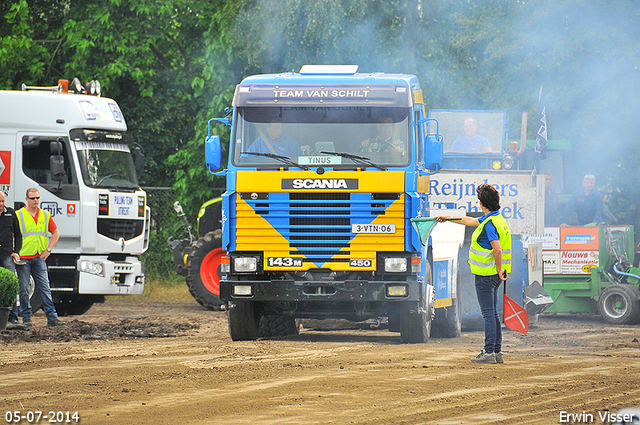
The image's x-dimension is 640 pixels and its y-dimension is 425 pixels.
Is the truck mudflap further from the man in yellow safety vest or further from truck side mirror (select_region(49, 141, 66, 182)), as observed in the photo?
truck side mirror (select_region(49, 141, 66, 182))

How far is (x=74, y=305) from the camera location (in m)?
17.1

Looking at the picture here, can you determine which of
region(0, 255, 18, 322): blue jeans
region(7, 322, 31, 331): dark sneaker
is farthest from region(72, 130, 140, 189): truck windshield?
region(7, 322, 31, 331): dark sneaker

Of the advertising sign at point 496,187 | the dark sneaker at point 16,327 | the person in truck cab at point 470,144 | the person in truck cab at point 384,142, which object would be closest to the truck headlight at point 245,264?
the person in truck cab at point 384,142

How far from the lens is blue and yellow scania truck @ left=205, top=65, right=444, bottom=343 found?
11164 millimetres

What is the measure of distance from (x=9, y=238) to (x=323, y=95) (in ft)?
16.7

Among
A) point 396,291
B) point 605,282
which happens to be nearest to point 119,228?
point 396,291

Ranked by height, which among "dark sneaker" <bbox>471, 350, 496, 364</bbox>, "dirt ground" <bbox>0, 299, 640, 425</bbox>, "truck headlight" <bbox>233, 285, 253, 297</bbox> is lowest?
"dirt ground" <bbox>0, 299, 640, 425</bbox>

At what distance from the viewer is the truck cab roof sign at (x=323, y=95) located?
11.4 m

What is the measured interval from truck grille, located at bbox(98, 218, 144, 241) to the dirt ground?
259cm

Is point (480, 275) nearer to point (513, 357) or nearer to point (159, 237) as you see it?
point (513, 357)

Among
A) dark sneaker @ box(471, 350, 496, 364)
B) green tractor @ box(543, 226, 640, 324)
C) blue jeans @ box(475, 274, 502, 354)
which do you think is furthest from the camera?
green tractor @ box(543, 226, 640, 324)

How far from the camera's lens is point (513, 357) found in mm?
10797

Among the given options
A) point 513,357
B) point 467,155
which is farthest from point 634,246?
point 513,357

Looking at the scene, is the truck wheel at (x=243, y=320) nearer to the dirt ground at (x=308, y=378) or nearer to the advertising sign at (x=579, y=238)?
the dirt ground at (x=308, y=378)
